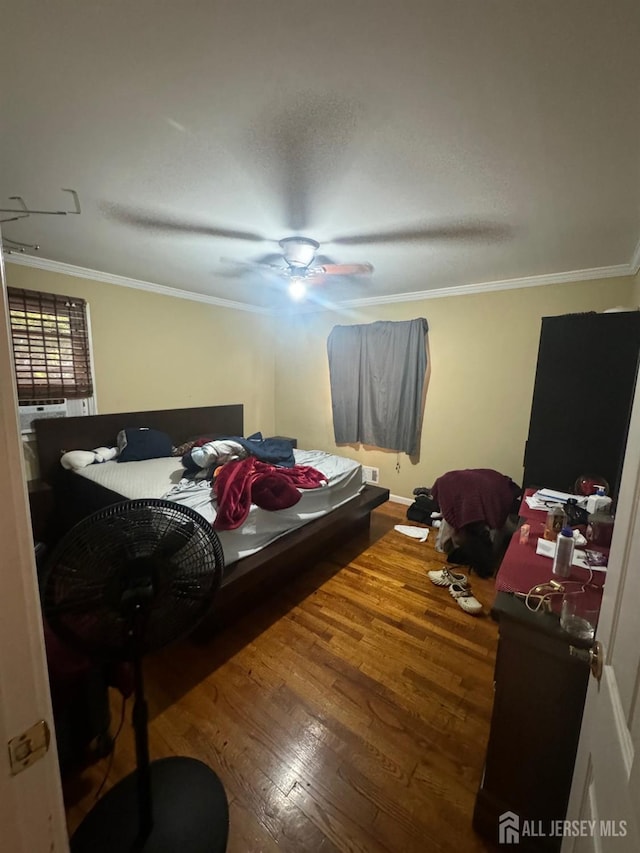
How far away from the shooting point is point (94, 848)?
40.0 inches

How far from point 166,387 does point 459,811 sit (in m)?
3.82

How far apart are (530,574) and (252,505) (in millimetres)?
1506

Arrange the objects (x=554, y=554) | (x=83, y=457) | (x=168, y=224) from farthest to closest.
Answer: (x=83, y=457), (x=168, y=224), (x=554, y=554)

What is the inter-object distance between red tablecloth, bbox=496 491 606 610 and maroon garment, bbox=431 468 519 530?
98 cm

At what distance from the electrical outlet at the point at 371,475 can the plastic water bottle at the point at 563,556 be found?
9.26 feet

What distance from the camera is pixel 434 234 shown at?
7.00ft

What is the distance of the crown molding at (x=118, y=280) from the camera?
272 centimetres

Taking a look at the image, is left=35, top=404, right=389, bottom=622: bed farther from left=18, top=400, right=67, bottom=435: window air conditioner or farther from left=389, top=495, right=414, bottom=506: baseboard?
left=389, top=495, right=414, bottom=506: baseboard

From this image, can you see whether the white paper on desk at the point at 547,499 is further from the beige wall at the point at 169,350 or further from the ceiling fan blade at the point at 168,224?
the beige wall at the point at 169,350

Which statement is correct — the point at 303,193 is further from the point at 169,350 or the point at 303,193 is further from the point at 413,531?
the point at 413,531

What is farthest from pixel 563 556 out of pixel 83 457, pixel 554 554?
pixel 83 457

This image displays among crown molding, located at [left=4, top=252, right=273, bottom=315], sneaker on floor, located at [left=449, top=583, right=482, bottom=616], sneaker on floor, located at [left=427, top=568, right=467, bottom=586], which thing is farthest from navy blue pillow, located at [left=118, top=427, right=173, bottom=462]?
sneaker on floor, located at [left=449, top=583, right=482, bottom=616]

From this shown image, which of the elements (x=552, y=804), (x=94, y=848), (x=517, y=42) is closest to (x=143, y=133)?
(x=517, y=42)

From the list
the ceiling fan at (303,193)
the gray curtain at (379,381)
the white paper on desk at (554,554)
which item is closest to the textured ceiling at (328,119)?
the ceiling fan at (303,193)
